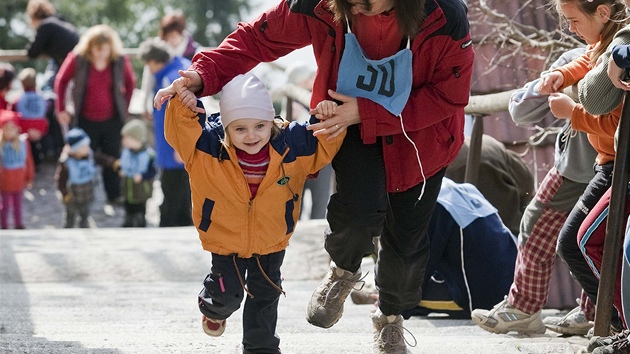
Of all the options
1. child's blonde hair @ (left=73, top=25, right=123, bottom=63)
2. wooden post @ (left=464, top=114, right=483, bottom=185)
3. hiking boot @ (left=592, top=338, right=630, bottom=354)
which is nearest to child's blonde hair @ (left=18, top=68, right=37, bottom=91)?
child's blonde hair @ (left=73, top=25, right=123, bottom=63)

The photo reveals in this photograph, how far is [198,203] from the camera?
14.1 ft

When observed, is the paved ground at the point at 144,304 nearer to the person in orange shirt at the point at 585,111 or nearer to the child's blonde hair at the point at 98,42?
the person in orange shirt at the point at 585,111

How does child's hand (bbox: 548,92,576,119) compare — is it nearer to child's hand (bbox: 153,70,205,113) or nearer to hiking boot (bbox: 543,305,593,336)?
hiking boot (bbox: 543,305,593,336)

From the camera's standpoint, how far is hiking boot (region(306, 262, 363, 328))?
4.45 meters

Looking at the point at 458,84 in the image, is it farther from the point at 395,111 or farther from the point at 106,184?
the point at 106,184

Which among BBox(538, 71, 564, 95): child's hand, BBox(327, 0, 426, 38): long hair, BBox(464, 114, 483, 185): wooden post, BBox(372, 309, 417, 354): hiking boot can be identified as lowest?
BBox(372, 309, 417, 354): hiking boot

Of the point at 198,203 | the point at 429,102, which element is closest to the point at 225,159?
the point at 198,203

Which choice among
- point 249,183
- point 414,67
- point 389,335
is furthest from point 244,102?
point 389,335

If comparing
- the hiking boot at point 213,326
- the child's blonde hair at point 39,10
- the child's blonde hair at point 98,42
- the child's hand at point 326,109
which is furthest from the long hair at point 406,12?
the child's blonde hair at point 39,10

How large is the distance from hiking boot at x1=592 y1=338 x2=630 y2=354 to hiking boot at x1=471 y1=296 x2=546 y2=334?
133 cm

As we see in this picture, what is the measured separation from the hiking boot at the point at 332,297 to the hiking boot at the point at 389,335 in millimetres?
193

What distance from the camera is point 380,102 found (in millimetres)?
4141

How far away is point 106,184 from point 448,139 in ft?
27.6

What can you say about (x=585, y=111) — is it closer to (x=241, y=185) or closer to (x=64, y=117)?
(x=241, y=185)
